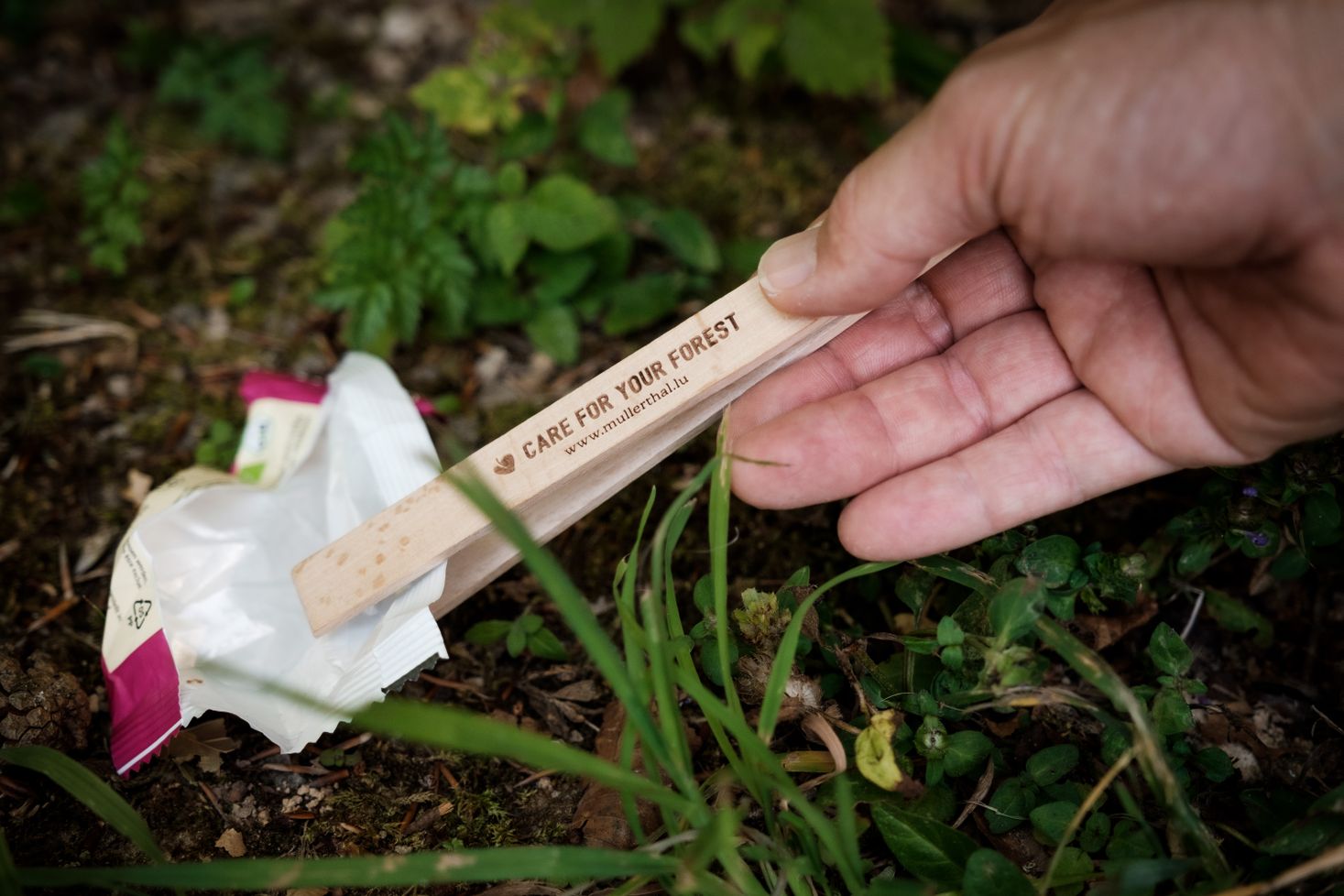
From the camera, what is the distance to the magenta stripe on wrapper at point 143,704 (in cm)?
174

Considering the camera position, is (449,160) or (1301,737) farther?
(449,160)

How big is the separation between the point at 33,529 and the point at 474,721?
1667 millimetres

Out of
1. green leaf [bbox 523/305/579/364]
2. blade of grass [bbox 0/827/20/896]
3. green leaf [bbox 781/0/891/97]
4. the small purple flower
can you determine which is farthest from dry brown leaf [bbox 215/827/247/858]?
green leaf [bbox 781/0/891/97]

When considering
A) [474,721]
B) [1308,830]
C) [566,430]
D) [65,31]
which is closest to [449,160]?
[566,430]

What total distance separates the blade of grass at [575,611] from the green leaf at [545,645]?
1.85ft

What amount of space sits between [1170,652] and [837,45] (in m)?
1.91

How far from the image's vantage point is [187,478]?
209cm

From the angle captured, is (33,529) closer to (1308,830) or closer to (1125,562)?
(1125,562)

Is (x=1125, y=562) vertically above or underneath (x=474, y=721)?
underneath

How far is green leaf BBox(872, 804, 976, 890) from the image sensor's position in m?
1.54

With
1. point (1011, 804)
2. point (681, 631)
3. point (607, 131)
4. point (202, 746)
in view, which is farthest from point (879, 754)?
point (607, 131)

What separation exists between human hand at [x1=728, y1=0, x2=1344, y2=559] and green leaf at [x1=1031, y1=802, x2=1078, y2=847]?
477mm

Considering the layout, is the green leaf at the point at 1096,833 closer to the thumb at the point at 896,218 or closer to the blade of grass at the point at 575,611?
the blade of grass at the point at 575,611

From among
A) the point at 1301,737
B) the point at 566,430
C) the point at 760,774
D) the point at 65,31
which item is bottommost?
the point at 1301,737
